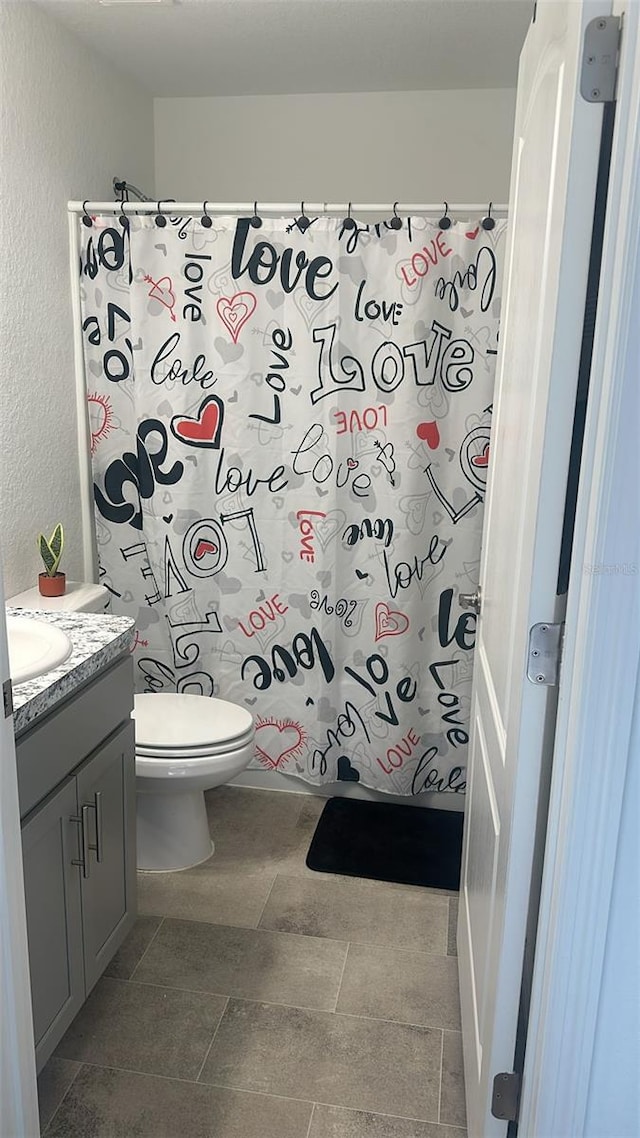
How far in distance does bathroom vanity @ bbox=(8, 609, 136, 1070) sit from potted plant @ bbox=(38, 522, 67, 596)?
1.20 feet

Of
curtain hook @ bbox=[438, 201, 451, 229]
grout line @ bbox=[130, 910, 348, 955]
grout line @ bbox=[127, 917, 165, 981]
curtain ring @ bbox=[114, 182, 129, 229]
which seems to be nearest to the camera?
grout line @ bbox=[127, 917, 165, 981]

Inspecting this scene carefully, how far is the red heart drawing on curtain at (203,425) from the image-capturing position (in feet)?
8.87

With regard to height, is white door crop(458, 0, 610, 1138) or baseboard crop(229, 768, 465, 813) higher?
white door crop(458, 0, 610, 1138)

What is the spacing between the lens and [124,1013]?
1979mm

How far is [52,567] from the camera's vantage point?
2.45m

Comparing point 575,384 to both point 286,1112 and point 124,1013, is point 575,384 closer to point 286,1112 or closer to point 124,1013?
point 286,1112

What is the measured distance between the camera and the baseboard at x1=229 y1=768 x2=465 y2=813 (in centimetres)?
291

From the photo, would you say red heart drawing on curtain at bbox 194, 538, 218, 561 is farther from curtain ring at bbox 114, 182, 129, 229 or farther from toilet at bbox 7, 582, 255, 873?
curtain ring at bbox 114, 182, 129, 229

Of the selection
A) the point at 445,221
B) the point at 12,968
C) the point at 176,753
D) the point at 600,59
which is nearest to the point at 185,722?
the point at 176,753

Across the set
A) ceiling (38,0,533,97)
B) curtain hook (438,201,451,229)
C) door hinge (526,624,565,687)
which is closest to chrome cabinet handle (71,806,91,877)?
door hinge (526,624,565,687)

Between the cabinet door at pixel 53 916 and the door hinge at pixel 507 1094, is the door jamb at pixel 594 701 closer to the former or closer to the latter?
the door hinge at pixel 507 1094

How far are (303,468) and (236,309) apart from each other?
51 cm

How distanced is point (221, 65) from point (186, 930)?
8.17ft

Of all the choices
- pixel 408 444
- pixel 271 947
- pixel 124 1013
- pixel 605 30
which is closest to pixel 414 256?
pixel 408 444
